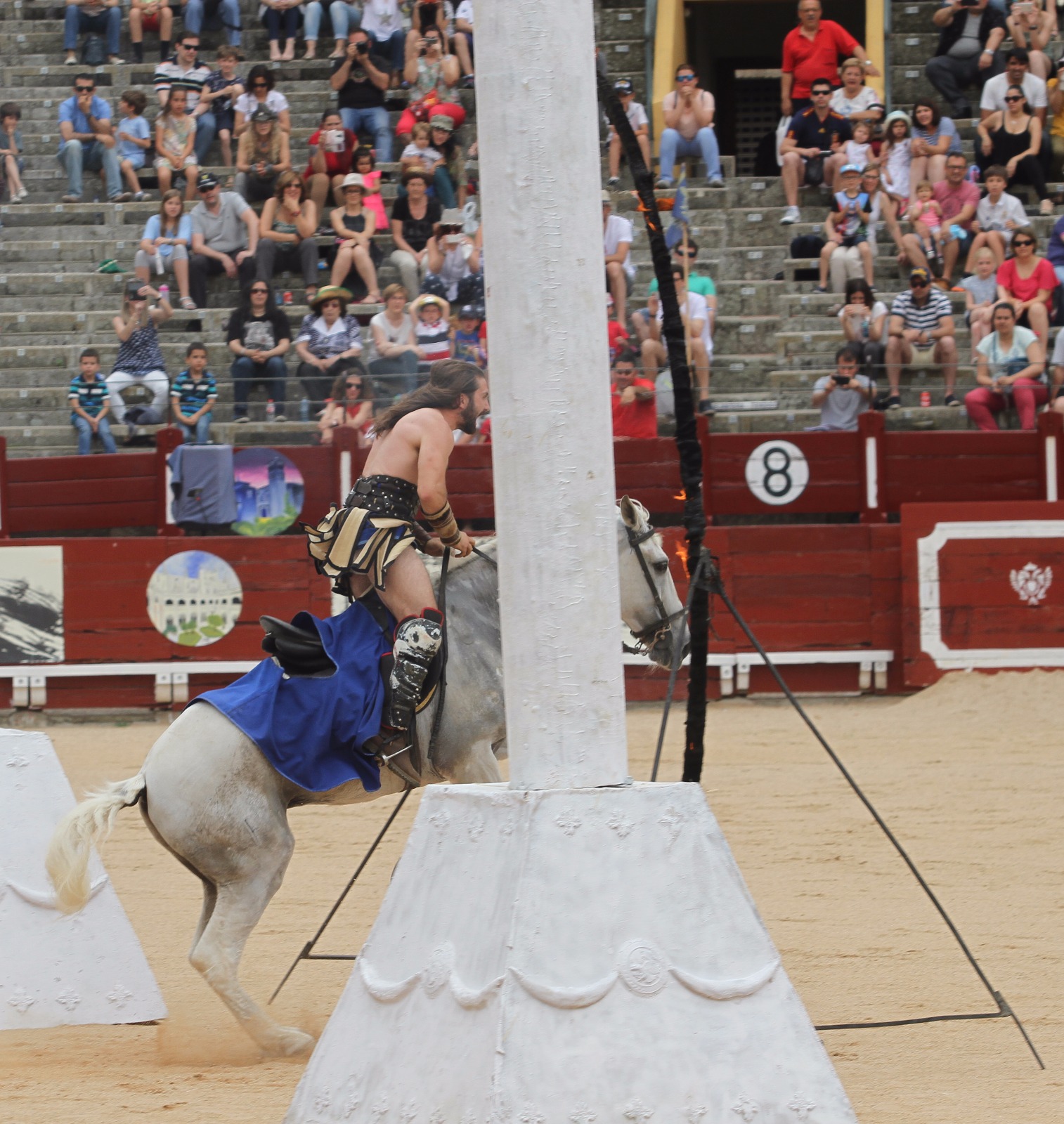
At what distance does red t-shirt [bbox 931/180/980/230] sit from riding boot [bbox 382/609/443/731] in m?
10.3

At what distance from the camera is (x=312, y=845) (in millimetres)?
7977

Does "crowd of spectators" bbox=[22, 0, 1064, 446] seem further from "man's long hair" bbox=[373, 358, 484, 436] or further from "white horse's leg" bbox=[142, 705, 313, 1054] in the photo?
"white horse's leg" bbox=[142, 705, 313, 1054]

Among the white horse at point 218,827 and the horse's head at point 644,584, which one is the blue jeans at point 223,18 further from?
the white horse at point 218,827

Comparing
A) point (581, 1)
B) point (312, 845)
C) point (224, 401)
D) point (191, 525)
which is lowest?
point (312, 845)

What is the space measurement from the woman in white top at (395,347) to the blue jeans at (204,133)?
4.35m

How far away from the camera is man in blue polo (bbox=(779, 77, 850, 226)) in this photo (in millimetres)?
14766

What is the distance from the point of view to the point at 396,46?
1625 cm

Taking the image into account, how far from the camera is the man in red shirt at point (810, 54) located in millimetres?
15438

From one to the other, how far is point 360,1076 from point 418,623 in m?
1.98

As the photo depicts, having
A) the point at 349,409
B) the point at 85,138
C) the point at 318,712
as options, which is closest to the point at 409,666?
the point at 318,712

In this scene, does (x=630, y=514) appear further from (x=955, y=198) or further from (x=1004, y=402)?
(x=955, y=198)

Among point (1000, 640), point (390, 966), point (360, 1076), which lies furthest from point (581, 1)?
point (1000, 640)

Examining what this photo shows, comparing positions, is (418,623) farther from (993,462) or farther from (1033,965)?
(993,462)

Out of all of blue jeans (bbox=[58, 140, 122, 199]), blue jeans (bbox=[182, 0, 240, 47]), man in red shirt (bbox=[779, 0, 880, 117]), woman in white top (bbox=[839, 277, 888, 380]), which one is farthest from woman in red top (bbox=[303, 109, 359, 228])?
woman in white top (bbox=[839, 277, 888, 380])
